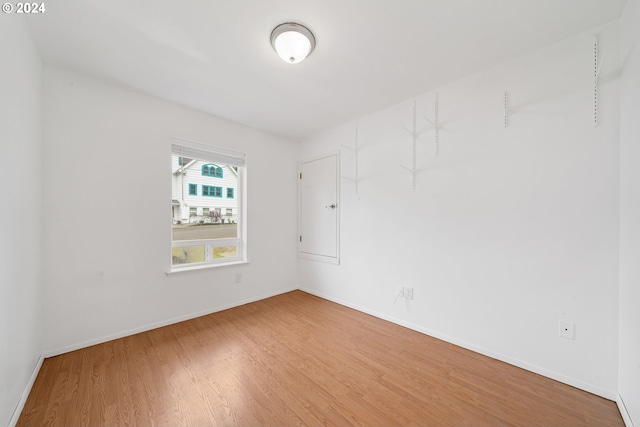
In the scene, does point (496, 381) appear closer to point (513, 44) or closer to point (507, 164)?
point (507, 164)

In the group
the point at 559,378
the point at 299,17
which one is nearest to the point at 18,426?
the point at 299,17

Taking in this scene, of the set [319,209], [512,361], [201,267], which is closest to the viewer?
[512,361]

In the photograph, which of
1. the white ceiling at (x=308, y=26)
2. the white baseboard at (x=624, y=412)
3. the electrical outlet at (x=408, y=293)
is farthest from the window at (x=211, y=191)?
the white baseboard at (x=624, y=412)

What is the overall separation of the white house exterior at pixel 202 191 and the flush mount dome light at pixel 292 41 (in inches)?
72.0

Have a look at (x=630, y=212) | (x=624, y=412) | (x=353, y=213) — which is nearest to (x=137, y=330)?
(x=353, y=213)

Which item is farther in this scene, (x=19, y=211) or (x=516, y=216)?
(x=516, y=216)

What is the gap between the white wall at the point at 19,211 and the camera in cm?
128

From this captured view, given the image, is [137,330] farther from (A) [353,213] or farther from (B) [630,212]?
(B) [630,212]

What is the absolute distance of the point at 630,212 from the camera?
4.63ft

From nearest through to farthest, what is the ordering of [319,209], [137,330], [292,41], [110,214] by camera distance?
1. [292,41]
2. [110,214]
3. [137,330]
4. [319,209]

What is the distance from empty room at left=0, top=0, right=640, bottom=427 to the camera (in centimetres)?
147

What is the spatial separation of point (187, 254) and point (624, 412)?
3854 mm

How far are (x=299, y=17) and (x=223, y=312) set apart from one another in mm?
3144

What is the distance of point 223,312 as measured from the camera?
299 centimetres
